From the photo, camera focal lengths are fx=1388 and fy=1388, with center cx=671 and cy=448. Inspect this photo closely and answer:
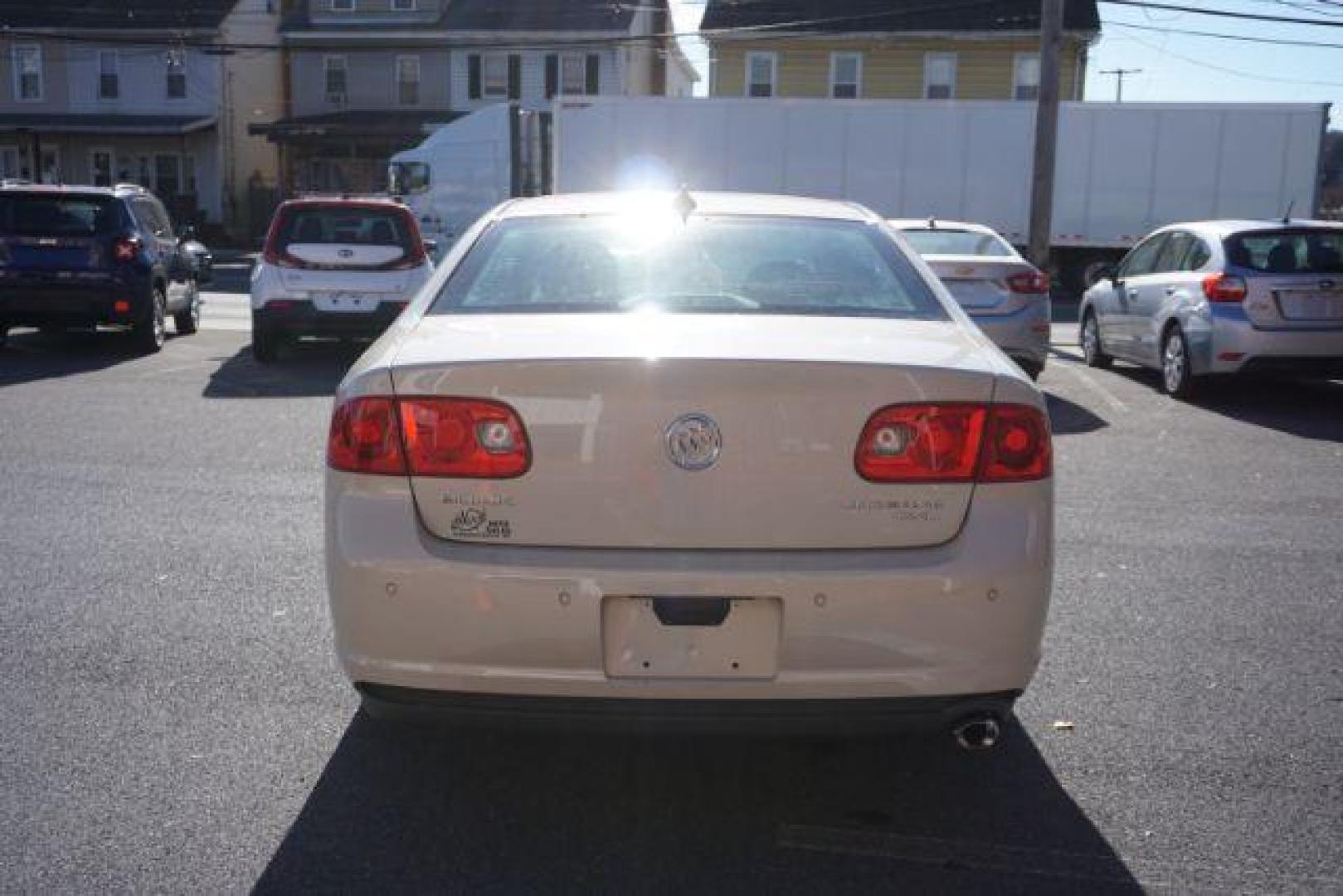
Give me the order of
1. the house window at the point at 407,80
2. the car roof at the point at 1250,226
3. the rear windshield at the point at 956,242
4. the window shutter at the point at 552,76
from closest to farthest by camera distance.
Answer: the car roof at the point at 1250,226
the rear windshield at the point at 956,242
the window shutter at the point at 552,76
the house window at the point at 407,80

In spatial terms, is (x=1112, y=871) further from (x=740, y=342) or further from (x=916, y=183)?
(x=916, y=183)

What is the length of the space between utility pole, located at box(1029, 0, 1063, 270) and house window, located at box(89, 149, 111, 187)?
34.1 m

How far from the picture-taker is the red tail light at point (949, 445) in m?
3.29

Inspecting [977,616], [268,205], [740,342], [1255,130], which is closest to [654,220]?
[740,342]

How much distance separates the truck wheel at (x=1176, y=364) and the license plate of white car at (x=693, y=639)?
9.31 m

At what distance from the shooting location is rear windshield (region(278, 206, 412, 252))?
1371 cm

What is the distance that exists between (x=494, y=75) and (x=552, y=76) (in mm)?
1773

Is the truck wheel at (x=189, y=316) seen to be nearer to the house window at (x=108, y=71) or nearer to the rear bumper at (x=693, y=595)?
the rear bumper at (x=693, y=595)

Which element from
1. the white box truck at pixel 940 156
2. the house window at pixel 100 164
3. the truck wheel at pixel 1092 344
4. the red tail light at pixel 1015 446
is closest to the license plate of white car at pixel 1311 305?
the truck wheel at pixel 1092 344

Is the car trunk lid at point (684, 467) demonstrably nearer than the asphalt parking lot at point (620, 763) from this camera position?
Yes

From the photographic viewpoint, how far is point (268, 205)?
42.8m

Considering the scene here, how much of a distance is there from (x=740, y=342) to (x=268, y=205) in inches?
1651

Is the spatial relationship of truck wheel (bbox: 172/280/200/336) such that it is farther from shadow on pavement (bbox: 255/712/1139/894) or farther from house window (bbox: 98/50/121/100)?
house window (bbox: 98/50/121/100)

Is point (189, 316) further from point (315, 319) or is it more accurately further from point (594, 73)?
point (594, 73)
